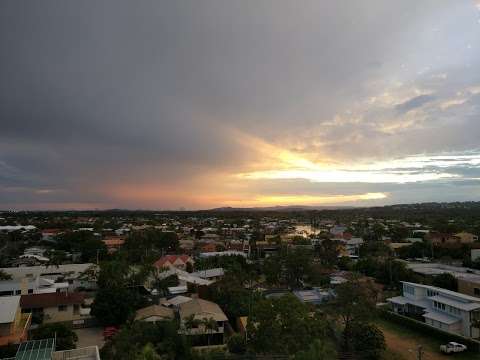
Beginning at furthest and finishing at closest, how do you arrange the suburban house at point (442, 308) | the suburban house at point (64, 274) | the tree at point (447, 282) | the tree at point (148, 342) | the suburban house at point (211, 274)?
Result: the suburban house at point (211, 274) < the suburban house at point (64, 274) < the tree at point (447, 282) < the suburban house at point (442, 308) < the tree at point (148, 342)

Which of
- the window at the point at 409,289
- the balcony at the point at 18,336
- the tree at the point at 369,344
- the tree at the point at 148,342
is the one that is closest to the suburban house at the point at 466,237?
the window at the point at 409,289

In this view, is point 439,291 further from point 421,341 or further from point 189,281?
point 189,281

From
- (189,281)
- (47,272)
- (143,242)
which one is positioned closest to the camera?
(189,281)

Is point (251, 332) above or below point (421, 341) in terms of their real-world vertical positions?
above

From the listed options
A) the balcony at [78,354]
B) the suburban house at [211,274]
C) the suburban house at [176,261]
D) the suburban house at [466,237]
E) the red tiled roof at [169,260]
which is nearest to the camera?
the balcony at [78,354]

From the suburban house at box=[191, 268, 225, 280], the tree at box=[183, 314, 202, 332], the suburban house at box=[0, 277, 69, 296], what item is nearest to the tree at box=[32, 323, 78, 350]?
the tree at box=[183, 314, 202, 332]

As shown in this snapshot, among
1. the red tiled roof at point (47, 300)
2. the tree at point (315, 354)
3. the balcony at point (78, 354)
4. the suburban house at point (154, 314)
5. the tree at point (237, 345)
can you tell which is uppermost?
the tree at point (315, 354)

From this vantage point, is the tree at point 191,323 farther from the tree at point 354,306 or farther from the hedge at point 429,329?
the hedge at point 429,329

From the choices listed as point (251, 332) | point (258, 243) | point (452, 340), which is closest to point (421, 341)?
point (452, 340)
